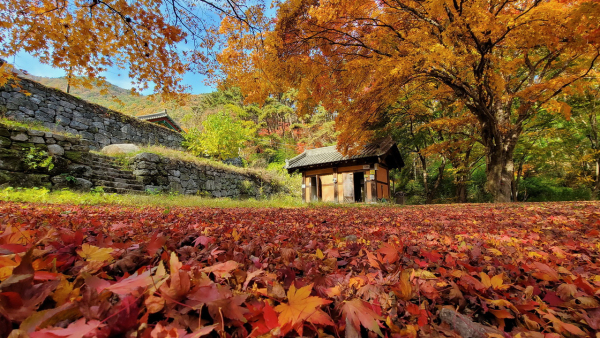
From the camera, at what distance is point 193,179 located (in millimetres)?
11000

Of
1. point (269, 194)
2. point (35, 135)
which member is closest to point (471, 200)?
point (269, 194)

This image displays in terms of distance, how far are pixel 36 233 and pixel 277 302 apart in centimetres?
144

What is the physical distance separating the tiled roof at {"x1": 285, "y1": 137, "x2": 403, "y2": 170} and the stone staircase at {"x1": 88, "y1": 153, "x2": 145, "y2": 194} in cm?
860

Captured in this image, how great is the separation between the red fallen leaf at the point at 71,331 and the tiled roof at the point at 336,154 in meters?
12.3

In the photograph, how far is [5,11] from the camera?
13.4 feet

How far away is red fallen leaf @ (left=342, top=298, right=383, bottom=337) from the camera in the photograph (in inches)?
24.7

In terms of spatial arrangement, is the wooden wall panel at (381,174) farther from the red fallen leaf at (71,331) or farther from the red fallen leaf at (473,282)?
the red fallen leaf at (71,331)

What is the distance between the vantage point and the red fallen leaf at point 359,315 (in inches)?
24.7

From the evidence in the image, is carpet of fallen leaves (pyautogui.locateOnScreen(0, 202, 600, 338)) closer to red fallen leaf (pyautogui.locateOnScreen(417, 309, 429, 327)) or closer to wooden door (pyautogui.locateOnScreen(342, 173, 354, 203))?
red fallen leaf (pyautogui.locateOnScreen(417, 309, 429, 327))

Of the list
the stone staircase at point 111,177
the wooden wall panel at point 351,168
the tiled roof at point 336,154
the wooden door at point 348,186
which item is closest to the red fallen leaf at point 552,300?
the stone staircase at point 111,177

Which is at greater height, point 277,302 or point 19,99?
point 19,99

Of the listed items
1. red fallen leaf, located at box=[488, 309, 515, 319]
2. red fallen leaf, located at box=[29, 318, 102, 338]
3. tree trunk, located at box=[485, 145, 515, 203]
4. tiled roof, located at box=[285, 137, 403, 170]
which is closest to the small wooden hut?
tiled roof, located at box=[285, 137, 403, 170]

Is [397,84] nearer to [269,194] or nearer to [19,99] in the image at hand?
[269,194]

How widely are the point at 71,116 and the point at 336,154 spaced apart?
12.4m
